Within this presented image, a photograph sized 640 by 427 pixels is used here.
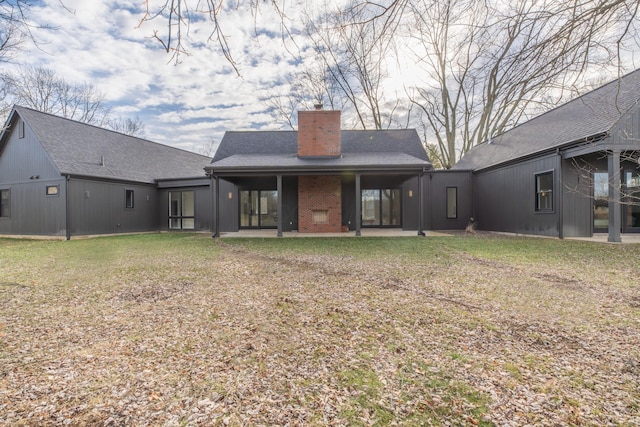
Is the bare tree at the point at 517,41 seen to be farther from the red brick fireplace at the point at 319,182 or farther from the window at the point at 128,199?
the window at the point at 128,199

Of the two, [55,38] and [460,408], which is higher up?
[55,38]

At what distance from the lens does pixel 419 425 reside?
1696 millimetres

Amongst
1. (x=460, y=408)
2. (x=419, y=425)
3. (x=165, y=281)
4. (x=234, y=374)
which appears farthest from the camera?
(x=165, y=281)

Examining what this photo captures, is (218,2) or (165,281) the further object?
(165,281)

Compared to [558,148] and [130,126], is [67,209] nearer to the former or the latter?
[558,148]

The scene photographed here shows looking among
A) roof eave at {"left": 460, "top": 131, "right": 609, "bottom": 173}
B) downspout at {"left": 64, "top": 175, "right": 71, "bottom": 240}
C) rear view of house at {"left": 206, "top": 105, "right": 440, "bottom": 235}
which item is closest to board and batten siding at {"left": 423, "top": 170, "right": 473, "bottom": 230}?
rear view of house at {"left": 206, "top": 105, "right": 440, "bottom": 235}

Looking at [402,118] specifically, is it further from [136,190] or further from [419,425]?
[419,425]

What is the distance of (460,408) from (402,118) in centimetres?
2403

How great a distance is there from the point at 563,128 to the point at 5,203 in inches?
893

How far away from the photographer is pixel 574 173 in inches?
390

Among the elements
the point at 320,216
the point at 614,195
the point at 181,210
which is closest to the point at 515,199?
the point at 614,195

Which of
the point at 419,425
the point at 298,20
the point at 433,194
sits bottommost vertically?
the point at 419,425

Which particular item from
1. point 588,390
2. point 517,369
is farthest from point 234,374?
point 588,390

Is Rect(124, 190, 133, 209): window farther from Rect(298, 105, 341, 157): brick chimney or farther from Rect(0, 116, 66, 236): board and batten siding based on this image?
Rect(298, 105, 341, 157): brick chimney
